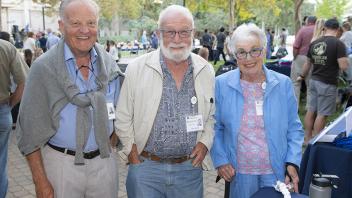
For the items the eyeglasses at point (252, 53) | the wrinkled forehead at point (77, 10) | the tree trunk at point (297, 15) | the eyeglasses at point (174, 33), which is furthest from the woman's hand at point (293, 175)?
the tree trunk at point (297, 15)

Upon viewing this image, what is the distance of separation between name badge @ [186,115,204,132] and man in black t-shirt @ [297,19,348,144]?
13.0 feet

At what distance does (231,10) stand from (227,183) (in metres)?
22.9

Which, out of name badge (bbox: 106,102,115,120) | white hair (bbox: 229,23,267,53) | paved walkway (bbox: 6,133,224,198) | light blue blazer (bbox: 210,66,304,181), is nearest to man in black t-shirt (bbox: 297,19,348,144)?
paved walkway (bbox: 6,133,224,198)

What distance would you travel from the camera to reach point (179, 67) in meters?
2.47

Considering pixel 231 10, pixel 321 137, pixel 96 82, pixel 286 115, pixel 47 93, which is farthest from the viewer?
pixel 231 10

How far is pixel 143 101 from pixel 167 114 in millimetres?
179

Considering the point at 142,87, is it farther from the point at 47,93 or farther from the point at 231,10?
the point at 231,10

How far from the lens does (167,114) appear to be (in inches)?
93.0

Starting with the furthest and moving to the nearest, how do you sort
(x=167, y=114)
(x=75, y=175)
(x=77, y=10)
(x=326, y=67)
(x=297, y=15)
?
(x=297, y=15), (x=326, y=67), (x=167, y=114), (x=75, y=175), (x=77, y=10)

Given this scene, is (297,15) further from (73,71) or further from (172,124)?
(73,71)

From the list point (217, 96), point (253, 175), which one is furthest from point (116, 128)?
point (253, 175)

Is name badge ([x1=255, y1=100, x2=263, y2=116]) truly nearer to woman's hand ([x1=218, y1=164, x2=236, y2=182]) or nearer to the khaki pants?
woman's hand ([x1=218, y1=164, x2=236, y2=182])

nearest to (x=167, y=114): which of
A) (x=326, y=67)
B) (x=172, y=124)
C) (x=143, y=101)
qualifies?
(x=172, y=124)

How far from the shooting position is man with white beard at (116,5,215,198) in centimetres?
235
